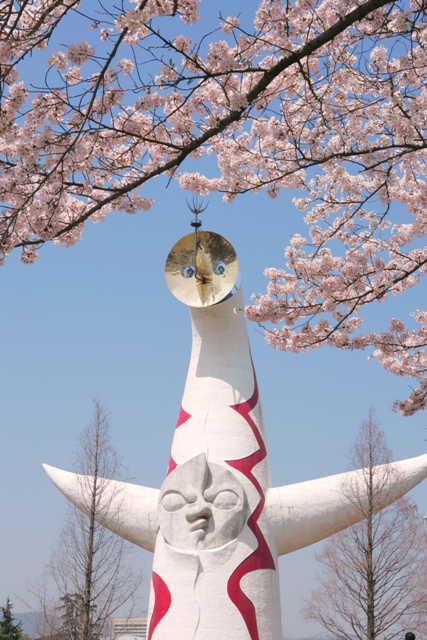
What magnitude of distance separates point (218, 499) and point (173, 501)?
0.68 metres

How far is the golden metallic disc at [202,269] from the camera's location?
1221 centimetres

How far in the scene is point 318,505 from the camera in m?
11.8

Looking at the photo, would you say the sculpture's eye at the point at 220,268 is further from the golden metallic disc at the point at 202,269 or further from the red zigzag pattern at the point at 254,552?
the red zigzag pattern at the point at 254,552

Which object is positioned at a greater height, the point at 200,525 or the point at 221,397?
the point at 221,397

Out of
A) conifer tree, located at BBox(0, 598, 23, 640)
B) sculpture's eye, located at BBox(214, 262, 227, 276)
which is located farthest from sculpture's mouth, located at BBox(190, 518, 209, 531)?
conifer tree, located at BBox(0, 598, 23, 640)

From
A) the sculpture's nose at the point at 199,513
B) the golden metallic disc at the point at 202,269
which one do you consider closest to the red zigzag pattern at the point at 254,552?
the sculpture's nose at the point at 199,513

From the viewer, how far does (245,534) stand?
10875mm

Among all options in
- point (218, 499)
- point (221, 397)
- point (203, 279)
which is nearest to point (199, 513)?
point (218, 499)

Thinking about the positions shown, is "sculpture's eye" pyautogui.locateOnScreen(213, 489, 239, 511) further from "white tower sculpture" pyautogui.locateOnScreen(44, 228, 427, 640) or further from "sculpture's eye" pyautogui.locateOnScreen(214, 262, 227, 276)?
"sculpture's eye" pyautogui.locateOnScreen(214, 262, 227, 276)

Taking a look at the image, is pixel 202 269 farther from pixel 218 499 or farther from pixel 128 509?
pixel 128 509

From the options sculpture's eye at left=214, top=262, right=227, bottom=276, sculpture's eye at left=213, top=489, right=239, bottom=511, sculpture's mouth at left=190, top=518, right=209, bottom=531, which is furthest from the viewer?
sculpture's eye at left=214, top=262, right=227, bottom=276

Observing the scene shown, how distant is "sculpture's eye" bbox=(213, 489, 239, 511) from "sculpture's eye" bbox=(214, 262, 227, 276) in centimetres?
338

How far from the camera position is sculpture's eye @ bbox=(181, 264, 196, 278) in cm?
1249

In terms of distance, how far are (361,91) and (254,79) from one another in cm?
106
